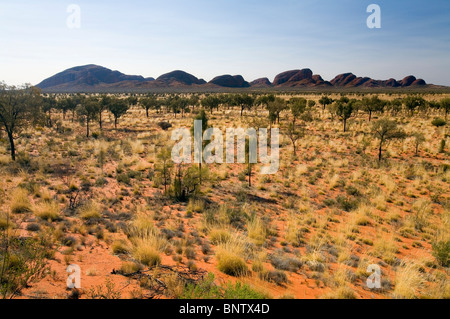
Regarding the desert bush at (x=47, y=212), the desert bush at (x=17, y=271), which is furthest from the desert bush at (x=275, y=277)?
A: the desert bush at (x=47, y=212)

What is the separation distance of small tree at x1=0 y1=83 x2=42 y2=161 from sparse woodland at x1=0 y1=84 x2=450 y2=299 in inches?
4.0

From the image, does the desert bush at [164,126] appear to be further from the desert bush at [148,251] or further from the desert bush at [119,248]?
the desert bush at [148,251]

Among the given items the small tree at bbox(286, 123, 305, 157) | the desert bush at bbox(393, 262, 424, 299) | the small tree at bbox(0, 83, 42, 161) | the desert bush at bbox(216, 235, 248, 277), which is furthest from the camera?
the small tree at bbox(286, 123, 305, 157)

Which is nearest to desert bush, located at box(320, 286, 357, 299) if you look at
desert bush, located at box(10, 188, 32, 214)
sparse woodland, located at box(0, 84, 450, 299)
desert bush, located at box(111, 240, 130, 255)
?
sparse woodland, located at box(0, 84, 450, 299)

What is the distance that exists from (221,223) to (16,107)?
2177 centimetres

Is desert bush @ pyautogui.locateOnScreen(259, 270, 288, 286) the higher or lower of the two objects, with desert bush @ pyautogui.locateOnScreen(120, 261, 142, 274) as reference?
lower

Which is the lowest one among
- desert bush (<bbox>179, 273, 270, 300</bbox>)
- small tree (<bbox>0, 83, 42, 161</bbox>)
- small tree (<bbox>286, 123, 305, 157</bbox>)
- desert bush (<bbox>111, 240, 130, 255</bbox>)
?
desert bush (<bbox>111, 240, 130, 255</bbox>)

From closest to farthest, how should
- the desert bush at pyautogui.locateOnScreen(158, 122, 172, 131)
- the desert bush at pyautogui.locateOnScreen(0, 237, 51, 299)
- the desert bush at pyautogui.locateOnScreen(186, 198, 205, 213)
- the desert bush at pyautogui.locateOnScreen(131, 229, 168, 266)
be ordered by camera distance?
1. the desert bush at pyautogui.locateOnScreen(0, 237, 51, 299)
2. the desert bush at pyautogui.locateOnScreen(131, 229, 168, 266)
3. the desert bush at pyautogui.locateOnScreen(186, 198, 205, 213)
4. the desert bush at pyautogui.locateOnScreen(158, 122, 172, 131)

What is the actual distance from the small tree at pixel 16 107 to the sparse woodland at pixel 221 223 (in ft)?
0.33

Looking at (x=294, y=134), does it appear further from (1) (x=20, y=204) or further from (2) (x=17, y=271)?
(2) (x=17, y=271)

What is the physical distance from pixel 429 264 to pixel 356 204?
5.85 meters

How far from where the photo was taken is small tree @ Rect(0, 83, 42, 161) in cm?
2053

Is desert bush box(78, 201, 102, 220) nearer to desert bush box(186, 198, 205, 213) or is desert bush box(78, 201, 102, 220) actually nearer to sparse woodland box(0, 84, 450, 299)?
sparse woodland box(0, 84, 450, 299)
